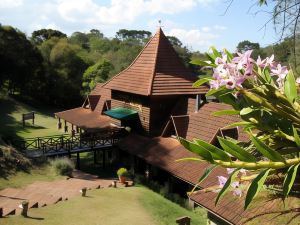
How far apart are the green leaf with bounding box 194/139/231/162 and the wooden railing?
19.8 meters

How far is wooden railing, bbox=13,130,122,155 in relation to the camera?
20656mm

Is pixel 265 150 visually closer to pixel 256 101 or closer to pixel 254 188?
pixel 254 188

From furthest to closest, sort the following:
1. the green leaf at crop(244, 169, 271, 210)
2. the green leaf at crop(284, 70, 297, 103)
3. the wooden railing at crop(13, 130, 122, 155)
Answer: the wooden railing at crop(13, 130, 122, 155)
the green leaf at crop(284, 70, 297, 103)
the green leaf at crop(244, 169, 271, 210)

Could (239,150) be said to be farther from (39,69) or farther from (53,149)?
(39,69)

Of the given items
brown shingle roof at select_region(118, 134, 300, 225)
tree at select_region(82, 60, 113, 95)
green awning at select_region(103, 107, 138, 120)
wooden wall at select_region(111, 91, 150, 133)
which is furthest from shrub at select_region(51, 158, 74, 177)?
Answer: tree at select_region(82, 60, 113, 95)

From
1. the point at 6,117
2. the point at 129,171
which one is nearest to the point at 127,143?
the point at 129,171

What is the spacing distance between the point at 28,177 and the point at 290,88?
56.2ft

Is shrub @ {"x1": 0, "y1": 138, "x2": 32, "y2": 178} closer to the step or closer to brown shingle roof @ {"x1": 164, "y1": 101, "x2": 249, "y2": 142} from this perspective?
the step

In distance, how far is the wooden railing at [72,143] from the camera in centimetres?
2066

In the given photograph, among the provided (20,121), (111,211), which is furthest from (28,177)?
(20,121)

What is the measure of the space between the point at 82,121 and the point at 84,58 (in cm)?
2642

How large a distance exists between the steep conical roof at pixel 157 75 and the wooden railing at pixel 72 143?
3034 mm

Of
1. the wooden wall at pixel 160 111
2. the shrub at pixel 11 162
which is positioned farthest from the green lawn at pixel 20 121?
the wooden wall at pixel 160 111

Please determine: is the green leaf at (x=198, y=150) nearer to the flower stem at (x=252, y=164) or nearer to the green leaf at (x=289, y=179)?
the flower stem at (x=252, y=164)
